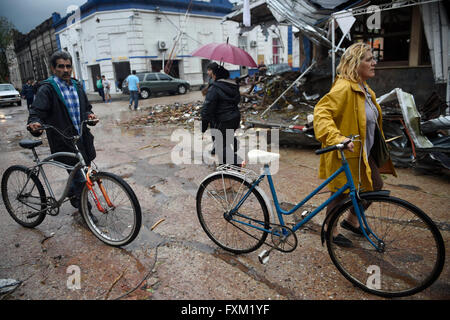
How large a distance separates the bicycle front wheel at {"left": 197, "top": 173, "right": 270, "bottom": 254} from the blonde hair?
4.17ft

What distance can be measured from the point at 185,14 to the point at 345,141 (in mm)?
27261

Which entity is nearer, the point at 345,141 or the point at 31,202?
the point at 345,141

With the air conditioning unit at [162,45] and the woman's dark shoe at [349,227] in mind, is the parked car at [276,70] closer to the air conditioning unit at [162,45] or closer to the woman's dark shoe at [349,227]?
the woman's dark shoe at [349,227]

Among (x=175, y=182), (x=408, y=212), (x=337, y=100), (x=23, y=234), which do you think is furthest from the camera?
(x=175, y=182)

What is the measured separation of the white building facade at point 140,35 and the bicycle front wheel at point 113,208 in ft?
69.9

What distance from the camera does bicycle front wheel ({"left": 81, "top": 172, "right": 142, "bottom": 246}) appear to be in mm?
2879

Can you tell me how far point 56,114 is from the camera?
3.42 metres

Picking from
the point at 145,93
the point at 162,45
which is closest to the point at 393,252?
the point at 145,93

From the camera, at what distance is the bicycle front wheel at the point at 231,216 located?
2734 millimetres

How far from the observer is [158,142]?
7.94m

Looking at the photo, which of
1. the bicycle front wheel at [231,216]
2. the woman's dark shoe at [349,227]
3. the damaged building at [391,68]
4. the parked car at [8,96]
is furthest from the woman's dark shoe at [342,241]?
the parked car at [8,96]
